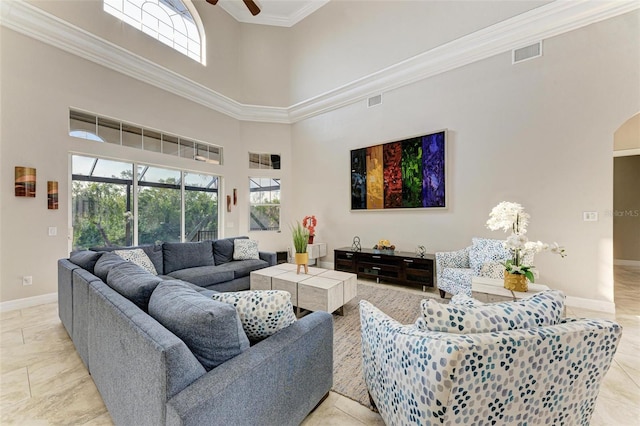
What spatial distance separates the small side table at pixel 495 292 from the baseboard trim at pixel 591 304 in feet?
5.36

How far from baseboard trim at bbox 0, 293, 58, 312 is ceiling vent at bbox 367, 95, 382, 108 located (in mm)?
6344

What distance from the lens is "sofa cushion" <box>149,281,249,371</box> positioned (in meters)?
1.06

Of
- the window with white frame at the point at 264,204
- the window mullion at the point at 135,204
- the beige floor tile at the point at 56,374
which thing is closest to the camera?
the beige floor tile at the point at 56,374

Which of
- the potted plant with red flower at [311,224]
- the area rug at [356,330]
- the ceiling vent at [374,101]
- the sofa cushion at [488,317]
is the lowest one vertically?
the area rug at [356,330]

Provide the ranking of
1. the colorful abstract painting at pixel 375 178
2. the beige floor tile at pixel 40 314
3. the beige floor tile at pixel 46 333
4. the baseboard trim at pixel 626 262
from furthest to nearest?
the baseboard trim at pixel 626 262 → the colorful abstract painting at pixel 375 178 → the beige floor tile at pixel 40 314 → the beige floor tile at pixel 46 333

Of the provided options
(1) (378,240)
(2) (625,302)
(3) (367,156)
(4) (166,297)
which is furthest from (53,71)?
(2) (625,302)

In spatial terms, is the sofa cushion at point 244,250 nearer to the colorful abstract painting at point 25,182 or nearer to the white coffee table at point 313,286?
the white coffee table at point 313,286

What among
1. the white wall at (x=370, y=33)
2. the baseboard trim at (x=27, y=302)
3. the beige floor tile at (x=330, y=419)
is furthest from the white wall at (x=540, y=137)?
the baseboard trim at (x=27, y=302)

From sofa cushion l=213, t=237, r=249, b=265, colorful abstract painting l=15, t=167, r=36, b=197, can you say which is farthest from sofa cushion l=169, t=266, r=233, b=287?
colorful abstract painting l=15, t=167, r=36, b=197

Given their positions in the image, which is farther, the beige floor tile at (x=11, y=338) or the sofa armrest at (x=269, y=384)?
the beige floor tile at (x=11, y=338)

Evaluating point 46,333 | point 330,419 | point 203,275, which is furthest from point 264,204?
point 330,419

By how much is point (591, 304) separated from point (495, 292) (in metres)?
2.20

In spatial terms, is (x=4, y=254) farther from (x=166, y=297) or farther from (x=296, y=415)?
(x=296, y=415)

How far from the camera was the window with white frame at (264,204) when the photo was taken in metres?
6.62
